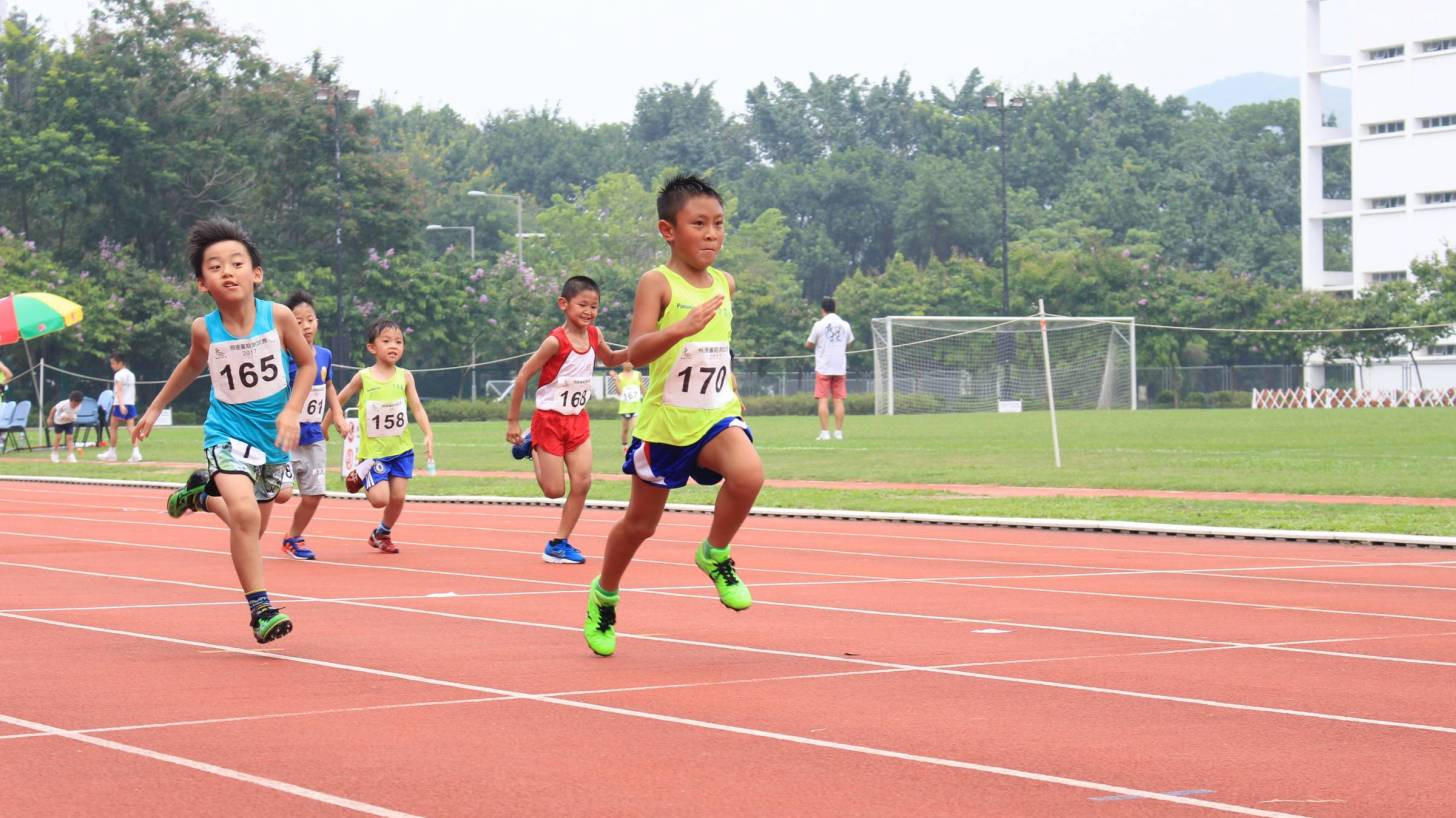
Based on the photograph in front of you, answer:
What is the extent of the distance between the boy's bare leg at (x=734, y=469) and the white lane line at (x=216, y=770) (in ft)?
8.90

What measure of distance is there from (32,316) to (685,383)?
93.5ft

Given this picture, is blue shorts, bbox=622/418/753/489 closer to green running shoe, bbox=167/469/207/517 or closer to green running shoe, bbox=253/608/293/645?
green running shoe, bbox=253/608/293/645

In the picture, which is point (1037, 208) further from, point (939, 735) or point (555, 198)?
point (939, 735)

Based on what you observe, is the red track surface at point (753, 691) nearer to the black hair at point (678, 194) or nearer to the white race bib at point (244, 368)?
the white race bib at point (244, 368)

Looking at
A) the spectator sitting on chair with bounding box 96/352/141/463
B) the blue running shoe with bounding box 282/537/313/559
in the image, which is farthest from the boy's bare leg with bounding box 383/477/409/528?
the spectator sitting on chair with bounding box 96/352/141/463

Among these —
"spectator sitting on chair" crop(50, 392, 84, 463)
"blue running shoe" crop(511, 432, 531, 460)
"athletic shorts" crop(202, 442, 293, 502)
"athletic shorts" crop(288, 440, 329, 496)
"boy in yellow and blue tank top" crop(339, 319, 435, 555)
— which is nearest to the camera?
"athletic shorts" crop(202, 442, 293, 502)

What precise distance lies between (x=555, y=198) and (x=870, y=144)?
2318cm

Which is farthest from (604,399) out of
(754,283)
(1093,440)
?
(1093,440)

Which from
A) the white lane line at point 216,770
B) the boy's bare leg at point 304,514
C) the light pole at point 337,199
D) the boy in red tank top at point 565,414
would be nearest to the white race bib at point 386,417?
the boy's bare leg at point 304,514

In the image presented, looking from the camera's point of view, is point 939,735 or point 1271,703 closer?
point 939,735

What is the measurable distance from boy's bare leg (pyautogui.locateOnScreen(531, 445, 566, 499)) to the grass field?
197 inches

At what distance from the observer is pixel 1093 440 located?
97.0ft

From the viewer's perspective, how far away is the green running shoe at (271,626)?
786 cm

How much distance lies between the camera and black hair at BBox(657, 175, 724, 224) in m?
7.98
